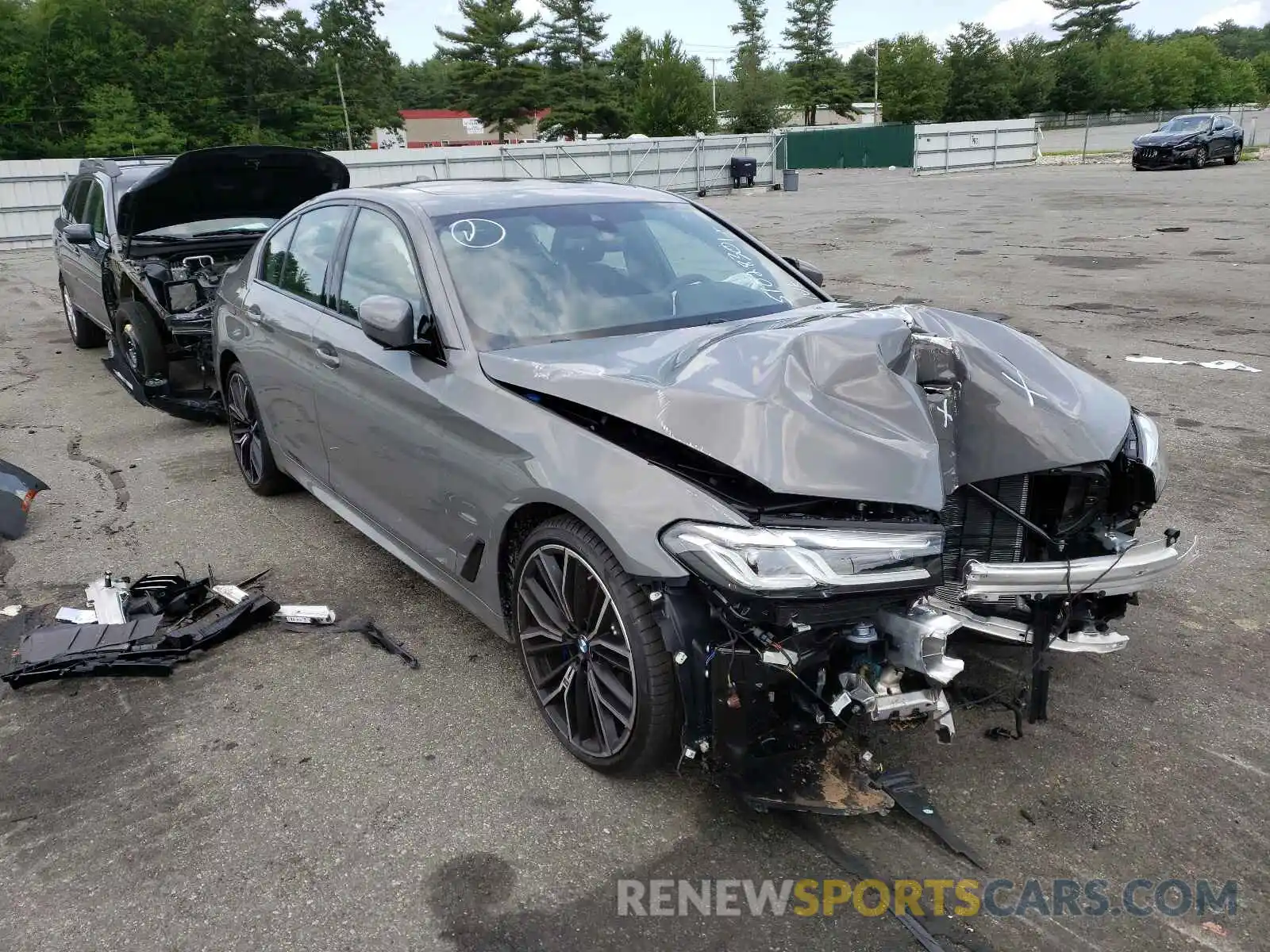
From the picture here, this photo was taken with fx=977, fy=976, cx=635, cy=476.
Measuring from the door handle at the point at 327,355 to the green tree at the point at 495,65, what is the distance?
71456 mm

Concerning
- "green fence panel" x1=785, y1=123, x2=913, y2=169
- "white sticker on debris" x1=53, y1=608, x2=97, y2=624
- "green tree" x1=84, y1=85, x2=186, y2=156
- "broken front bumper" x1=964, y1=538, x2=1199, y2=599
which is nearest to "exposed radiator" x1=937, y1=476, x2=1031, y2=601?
"broken front bumper" x1=964, y1=538, x2=1199, y2=599

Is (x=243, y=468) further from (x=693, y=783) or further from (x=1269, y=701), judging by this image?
(x=1269, y=701)

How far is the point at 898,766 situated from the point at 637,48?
81.6 metres

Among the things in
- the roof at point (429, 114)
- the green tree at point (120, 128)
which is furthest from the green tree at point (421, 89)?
the green tree at point (120, 128)

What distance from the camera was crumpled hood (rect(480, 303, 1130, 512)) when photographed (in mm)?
2568

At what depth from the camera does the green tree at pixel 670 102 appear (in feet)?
214

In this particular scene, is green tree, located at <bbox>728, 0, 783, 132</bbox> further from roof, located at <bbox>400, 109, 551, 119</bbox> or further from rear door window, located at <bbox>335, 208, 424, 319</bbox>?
rear door window, located at <bbox>335, 208, 424, 319</bbox>

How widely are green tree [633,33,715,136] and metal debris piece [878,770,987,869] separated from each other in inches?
2586

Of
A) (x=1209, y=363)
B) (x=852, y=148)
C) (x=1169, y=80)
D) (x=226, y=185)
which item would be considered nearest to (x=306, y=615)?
(x=226, y=185)

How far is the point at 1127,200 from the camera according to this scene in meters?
21.5

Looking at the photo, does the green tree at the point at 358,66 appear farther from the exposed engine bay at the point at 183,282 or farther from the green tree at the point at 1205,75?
the green tree at the point at 1205,75

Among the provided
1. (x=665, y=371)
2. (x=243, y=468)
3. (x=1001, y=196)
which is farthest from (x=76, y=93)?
(x=665, y=371)

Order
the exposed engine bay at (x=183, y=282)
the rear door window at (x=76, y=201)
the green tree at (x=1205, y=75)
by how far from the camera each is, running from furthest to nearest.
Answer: the green tree at (x=1205, y=75) → the rear door window at (x=76, y=201) → the exposed engine bay at (x=183, y=282)

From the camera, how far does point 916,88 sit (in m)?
76.1
